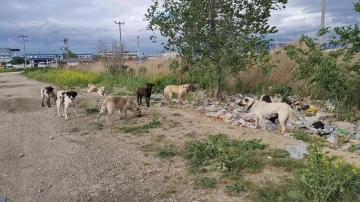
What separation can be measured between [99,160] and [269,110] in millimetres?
3807

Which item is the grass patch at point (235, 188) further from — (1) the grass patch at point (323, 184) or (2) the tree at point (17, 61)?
(2) the tree at point (17, 61)

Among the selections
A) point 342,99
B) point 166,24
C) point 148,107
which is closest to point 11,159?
point 148,107

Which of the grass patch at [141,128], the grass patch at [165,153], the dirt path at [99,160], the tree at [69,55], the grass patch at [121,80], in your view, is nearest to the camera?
the dirt path at [99,160]

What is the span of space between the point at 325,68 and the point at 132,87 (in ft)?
30.7

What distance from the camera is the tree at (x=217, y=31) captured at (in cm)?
945

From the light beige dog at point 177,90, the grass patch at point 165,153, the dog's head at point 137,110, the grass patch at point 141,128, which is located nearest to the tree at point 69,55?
the light beige dog at point 177,90

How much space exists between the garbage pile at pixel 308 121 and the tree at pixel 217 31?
1.35 meters

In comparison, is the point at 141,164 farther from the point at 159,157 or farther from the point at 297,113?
the point at 297,113

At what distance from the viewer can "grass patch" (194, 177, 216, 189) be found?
4.30 m

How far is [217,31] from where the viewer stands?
9.84 metres

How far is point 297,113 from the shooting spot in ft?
29.2

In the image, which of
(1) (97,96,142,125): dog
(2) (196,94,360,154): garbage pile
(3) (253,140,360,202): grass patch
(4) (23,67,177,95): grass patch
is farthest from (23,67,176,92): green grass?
(3) (253,140,360,202): grass patch

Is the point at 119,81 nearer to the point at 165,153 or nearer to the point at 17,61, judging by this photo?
the point at 165,153

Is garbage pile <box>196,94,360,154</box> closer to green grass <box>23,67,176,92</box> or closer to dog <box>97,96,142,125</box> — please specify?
dog <box>97,96,142,125</box>
